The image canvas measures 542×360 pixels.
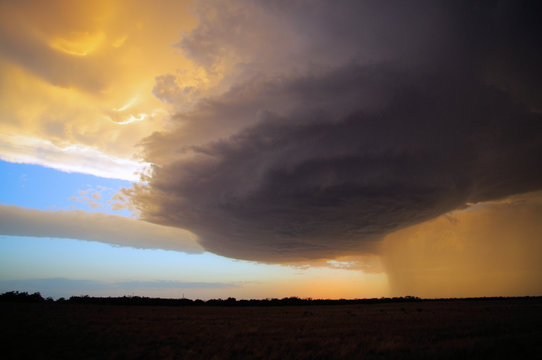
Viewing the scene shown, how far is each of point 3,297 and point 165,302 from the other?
40.6 m

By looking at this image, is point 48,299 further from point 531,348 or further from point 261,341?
point 531,348

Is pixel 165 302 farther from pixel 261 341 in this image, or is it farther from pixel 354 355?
pixel 354 355

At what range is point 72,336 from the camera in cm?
2234

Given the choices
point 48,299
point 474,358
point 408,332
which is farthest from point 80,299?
point 474,358

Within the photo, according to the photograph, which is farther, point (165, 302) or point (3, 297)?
point (165, 302)

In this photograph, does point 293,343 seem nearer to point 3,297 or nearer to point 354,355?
point 354,355

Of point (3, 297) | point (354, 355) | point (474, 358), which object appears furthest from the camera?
point (3, 297)

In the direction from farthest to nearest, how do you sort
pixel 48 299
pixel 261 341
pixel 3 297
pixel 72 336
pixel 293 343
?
pixel 48 299 < pixel 3 297 < pixel 72 336 < pixel 261 341 < pixel 293 343

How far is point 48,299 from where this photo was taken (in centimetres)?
8325

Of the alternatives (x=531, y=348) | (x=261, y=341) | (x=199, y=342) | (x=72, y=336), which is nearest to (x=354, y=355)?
(x=261, y=341)

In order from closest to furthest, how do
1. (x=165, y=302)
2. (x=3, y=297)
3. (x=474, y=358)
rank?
(x=474, y=358) → (x=3, y=297) → (x=165, y=302)

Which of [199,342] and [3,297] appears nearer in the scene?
[199,342]

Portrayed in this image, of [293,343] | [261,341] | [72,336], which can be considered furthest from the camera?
[72,336]

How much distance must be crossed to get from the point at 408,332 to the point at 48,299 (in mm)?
97036
